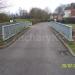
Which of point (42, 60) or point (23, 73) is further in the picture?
point (42, 60)

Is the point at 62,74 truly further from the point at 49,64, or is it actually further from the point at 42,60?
the point at 42,60

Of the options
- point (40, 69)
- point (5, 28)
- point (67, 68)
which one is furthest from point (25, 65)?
point (5, 28)

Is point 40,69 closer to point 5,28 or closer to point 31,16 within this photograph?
point 5,28

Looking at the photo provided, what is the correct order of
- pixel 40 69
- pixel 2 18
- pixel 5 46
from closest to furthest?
1. pixel 40 69
2. pixel 5 46
3. pixel 2 18

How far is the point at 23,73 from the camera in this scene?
876 cm

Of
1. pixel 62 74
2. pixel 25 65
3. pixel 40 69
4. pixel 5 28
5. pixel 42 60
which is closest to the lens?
pixel 62 74

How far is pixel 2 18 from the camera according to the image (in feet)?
146

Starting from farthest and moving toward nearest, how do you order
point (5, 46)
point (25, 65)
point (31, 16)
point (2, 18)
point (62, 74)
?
point (31, 16)
point (2, 18)
point (5, 46)
point (25, 65)
point (62, 74)

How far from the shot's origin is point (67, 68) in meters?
9.57

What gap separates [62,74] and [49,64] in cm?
185

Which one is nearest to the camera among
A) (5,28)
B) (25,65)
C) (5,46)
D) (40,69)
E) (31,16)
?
(40,69)

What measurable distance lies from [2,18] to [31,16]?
5804 centimetres

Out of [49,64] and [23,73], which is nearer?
[23,73]

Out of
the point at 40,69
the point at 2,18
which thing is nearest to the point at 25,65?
the point at 40,69
